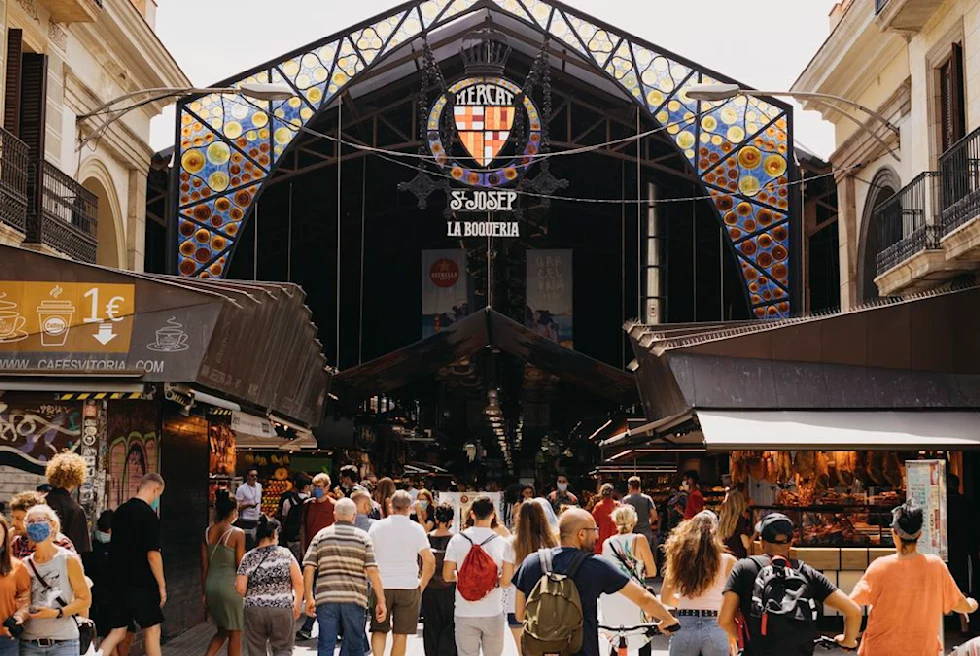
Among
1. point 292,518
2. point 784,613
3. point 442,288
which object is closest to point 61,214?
point 292,518

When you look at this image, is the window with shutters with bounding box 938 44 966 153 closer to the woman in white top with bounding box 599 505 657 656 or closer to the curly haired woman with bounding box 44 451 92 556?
the woman in white top with bounding box 599 505 657 656

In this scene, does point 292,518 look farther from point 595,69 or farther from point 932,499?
point 595,69

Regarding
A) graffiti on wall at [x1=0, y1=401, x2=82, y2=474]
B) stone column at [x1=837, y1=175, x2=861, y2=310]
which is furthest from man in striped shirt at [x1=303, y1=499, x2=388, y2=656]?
stone column at [x1=837, y1=175, x2=861, y2=310]

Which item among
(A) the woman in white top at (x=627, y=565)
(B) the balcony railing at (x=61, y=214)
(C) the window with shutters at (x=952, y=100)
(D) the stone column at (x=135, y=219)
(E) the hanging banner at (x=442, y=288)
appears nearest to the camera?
(A) the woman in white top at (x=627, y=565)

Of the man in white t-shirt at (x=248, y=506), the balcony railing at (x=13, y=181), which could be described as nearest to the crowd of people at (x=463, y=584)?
the man in white t-shirt at (x=248, y=506)

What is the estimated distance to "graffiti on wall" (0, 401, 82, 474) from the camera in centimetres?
1423

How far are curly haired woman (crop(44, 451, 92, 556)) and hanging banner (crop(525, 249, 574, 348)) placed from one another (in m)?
27.2

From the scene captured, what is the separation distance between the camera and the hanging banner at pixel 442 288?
3975cm

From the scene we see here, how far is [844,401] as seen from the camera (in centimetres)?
1761

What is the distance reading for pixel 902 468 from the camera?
1850cm

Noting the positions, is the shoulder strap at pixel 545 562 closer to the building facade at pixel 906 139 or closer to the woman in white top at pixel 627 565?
the woman in white top at pixel 627 565

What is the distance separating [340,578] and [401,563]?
73 centimetres

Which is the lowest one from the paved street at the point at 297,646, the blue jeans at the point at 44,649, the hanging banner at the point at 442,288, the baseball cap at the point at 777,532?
the paved street at the point at 297,646

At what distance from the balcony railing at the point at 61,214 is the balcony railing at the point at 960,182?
1205 centimetres
